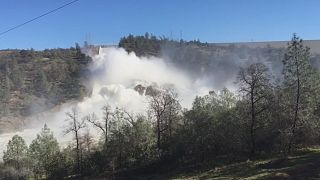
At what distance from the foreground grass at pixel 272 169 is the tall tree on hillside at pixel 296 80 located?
16.1 ft

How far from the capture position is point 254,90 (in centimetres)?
7719

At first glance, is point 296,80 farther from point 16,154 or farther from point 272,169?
point 16,154

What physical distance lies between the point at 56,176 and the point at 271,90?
45.5 m

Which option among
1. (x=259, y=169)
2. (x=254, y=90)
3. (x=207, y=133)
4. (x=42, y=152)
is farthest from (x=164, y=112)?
(x=259, y=169)

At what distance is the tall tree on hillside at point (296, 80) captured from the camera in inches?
2598

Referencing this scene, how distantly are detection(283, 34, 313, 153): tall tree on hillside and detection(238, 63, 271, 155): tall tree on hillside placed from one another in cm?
359

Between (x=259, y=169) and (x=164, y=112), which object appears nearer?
(x=259, y=169)

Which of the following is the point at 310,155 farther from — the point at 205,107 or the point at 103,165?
the point at 103,165

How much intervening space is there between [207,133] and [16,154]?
4058 cm

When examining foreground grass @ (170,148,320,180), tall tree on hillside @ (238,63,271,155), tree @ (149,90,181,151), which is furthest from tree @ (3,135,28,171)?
tall tree on hillside @ (238,63,271,155)

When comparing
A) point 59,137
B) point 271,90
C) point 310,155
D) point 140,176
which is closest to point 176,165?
point 140,176

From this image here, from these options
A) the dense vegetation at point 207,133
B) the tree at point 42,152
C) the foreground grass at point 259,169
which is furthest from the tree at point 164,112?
the tree at point 42,152

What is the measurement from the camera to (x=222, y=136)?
82625 millimetres

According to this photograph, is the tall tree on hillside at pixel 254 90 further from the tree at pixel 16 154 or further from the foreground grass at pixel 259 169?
the tree at pixel 16 154
